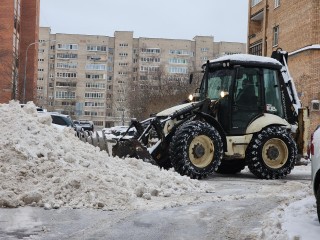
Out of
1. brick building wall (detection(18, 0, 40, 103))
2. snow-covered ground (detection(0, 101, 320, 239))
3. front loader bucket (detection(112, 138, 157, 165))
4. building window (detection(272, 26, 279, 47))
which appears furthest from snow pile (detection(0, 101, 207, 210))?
brick building wall (detection(18, 0, 40, 103))

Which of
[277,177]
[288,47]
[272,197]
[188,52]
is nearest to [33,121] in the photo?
[272,197]

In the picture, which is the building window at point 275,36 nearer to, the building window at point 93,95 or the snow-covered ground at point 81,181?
the snow-covered ground at point 81,181

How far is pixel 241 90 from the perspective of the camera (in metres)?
13.3

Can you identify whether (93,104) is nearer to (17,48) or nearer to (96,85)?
(96,85)

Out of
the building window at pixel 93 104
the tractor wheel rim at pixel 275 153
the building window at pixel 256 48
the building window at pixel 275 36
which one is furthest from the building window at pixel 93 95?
the tractor wheel rim at pixel 275 153

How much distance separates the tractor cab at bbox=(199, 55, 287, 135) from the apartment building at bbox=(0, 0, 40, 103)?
2996 centimetres

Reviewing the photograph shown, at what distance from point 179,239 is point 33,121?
5.38m

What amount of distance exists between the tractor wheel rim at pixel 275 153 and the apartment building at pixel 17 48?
102ft

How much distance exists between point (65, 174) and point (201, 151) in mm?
4208

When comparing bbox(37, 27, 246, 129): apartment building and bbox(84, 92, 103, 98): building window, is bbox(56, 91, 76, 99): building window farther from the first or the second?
bbox(84, 92, 103, 98): building window

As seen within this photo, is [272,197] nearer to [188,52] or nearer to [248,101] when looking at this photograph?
[248,101]

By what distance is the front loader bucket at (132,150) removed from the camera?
11734mm

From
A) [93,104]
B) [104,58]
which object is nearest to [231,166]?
[93,104]

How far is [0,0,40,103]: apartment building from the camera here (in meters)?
50.6
